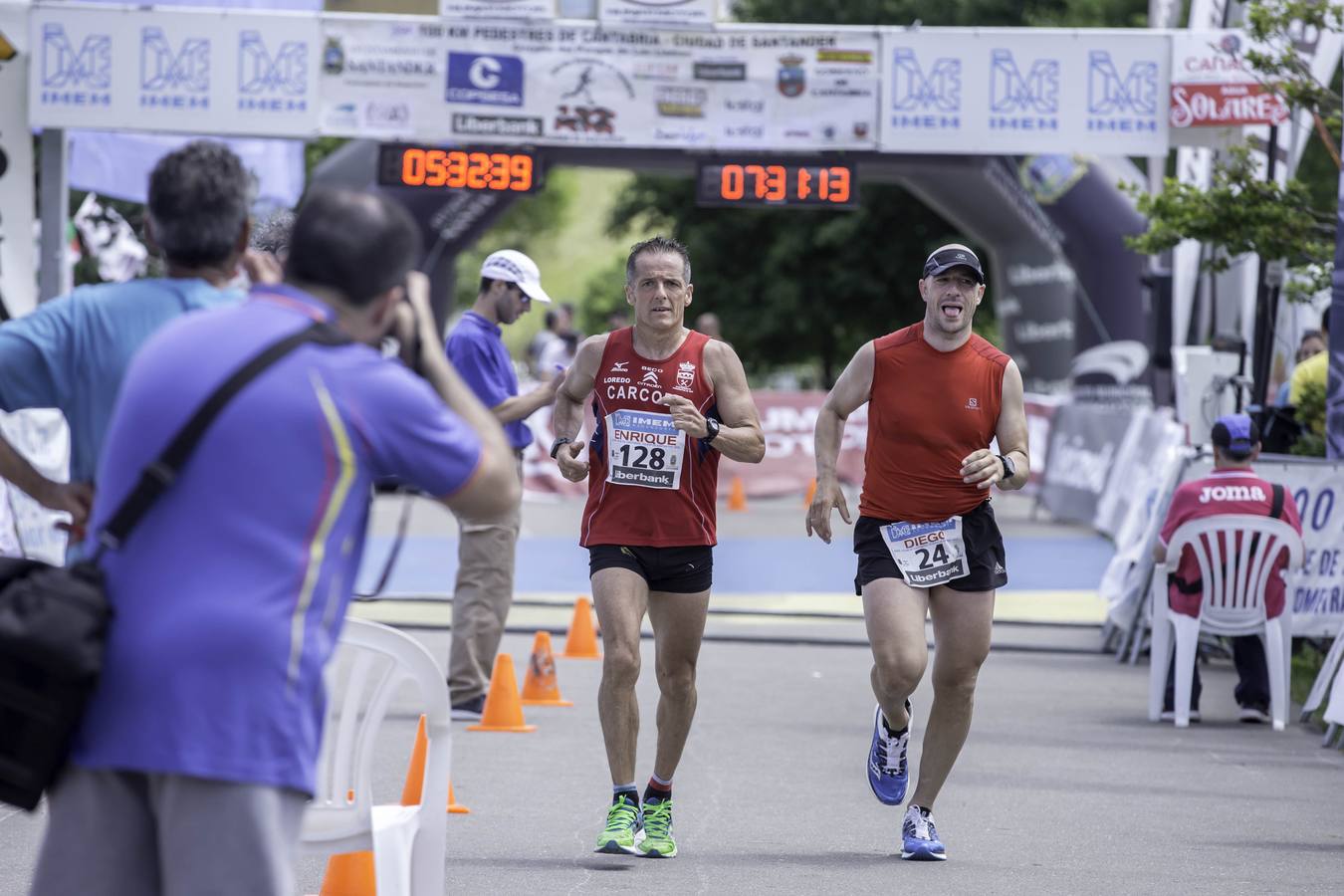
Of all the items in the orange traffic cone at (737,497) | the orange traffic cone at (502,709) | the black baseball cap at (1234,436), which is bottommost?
the orange traffic cone at (737,497)

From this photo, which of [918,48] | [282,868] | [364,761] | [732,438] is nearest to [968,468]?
[732,438]

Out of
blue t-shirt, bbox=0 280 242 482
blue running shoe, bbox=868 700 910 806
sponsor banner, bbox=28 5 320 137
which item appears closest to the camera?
blue t-shirt, bbox=0 280 242 482

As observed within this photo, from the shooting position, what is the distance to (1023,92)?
2027cm

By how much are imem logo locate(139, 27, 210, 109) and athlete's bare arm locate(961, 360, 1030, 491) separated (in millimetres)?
13998

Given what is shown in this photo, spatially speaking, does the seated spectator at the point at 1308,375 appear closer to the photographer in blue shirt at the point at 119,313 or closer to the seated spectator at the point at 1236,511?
the seated spectator at the point at 1236,511

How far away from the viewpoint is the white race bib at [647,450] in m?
7.40

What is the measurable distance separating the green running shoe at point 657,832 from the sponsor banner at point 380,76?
46.5 feet

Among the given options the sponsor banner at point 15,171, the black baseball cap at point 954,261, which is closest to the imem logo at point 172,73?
the sponsor banner at point 15,171

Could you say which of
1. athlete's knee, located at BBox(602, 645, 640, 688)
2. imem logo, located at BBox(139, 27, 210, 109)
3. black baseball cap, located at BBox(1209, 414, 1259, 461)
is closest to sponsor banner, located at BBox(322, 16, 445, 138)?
imem logo, located at BBox(139, 27, 210, 109)

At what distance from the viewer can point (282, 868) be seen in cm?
339

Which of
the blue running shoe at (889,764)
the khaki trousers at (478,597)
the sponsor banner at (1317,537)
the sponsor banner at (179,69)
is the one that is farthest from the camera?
the sponsor banner at (179,69)

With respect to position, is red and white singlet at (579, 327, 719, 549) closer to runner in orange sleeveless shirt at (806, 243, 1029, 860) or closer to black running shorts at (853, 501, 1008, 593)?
runner in orange sleeveless shirt at (806, 243, 1029, 860)

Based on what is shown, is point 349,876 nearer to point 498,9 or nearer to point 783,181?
point 783,181

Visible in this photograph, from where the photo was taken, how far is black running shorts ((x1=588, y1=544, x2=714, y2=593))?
7352mm
